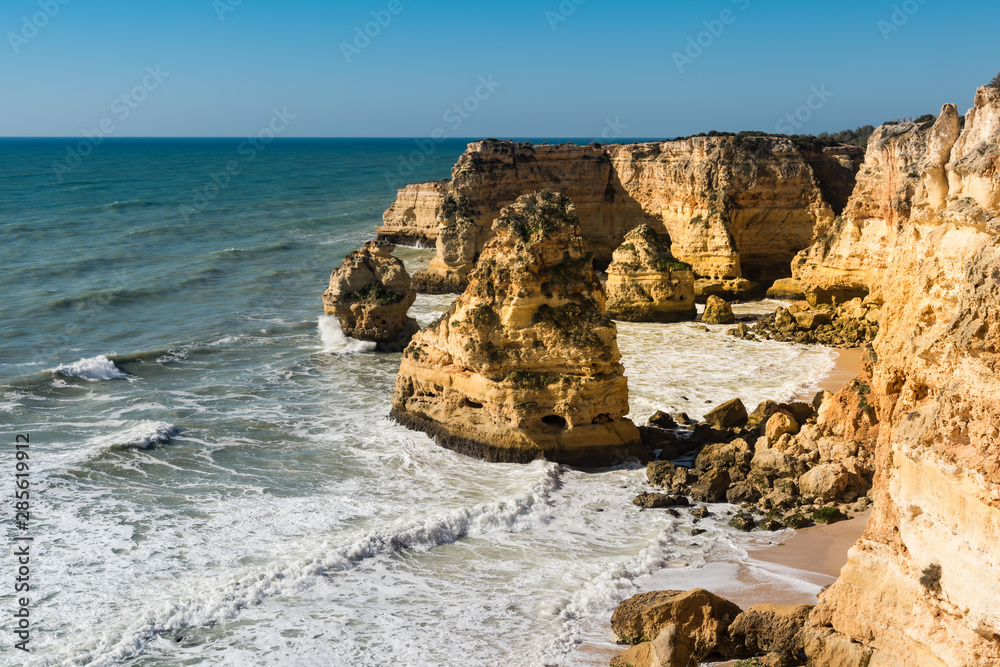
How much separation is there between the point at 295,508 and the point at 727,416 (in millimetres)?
10150

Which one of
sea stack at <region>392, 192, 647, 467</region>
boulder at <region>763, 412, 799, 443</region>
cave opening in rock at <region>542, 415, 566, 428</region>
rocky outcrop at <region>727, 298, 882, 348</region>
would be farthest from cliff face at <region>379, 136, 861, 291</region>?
cave opening in rock at <region>542, 415, 566, 428</region>

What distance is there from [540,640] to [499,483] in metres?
5.42

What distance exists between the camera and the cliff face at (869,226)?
87.8 ft

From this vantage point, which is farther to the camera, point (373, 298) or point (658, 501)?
point (373, 298)

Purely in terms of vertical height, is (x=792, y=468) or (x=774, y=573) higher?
(x=792, y=468)

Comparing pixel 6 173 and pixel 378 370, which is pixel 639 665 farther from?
pixel 6 173

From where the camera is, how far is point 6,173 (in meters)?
107

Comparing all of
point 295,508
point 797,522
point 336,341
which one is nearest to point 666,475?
point 797,522

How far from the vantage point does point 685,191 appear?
3850cm

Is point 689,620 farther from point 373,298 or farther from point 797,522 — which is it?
point 373,298

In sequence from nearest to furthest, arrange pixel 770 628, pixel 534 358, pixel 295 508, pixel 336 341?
pixel 770 628, pixel 295 508, pixel 534 358, pixel 336 341

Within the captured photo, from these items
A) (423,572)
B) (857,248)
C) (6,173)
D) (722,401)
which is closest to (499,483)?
(423,572)

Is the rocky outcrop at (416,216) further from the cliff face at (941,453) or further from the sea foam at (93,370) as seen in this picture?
the cliff face at (941,453)

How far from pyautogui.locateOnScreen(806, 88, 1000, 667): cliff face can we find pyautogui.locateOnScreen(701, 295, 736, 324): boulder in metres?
21.2
